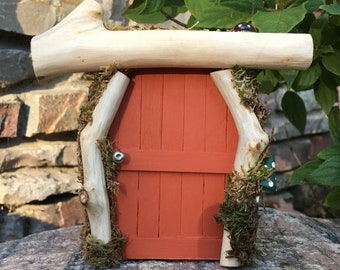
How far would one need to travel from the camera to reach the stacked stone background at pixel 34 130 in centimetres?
146

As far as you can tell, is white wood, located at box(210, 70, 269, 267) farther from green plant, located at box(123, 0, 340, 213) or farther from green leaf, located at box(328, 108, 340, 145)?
green leaf, located at box(328, 108, 340, 145)

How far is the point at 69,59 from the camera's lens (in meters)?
1.03

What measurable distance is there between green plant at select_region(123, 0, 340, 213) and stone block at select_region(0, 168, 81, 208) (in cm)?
52

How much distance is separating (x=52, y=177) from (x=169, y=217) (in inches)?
20.8

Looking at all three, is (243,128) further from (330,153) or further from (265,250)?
(330,153)

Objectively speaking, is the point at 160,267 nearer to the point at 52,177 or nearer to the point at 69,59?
the point at 69,59

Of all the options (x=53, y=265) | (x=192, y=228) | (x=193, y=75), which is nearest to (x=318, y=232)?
(x=192, y=228)

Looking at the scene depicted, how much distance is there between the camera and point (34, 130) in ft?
4.89

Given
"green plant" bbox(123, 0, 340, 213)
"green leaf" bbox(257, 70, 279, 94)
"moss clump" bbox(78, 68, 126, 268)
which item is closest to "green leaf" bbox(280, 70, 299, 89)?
"green plant" bbox(123, 0, 340, 213)

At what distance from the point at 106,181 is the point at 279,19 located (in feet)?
1.57

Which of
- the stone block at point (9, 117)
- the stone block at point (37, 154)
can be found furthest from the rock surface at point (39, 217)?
the stone block at point (9, 117)

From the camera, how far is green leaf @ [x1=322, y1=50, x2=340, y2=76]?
1305mm

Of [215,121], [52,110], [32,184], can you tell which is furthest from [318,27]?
[32,184]

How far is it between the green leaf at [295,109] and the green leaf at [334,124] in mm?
75
